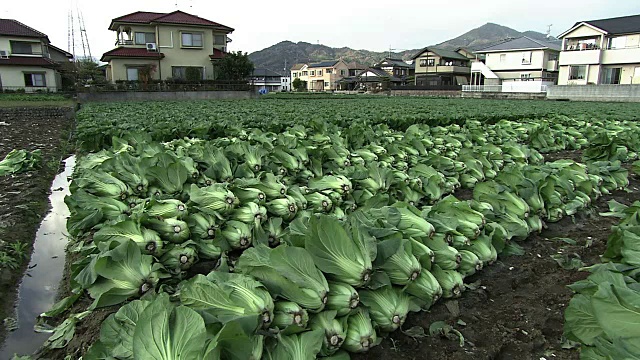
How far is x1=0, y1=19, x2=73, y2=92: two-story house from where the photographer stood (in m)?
42.7

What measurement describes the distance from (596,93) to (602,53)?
36.7 feet

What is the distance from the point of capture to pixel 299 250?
2.47m

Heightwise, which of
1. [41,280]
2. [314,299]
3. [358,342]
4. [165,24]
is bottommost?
[41,280]

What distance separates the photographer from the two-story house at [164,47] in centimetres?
4059

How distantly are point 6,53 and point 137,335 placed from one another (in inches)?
2146

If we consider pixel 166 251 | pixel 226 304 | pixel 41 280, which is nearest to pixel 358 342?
pixel 226 304

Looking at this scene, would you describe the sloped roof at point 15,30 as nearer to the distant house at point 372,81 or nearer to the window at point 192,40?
the window at point 192,40

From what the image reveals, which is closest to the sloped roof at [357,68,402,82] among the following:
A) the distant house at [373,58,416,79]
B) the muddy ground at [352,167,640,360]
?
the distant house at [373,58,416,79]

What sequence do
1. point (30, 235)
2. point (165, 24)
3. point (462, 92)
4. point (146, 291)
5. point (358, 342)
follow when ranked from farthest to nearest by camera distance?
point (462, 92), point (165, 24), point (30, 235), point (146, 291), point (358, 342)

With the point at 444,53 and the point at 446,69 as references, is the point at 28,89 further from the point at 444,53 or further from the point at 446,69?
the point at 444,53

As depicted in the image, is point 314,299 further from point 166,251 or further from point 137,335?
Result: point 166,251

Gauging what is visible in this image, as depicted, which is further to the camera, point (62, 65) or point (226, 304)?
point (62, 65)

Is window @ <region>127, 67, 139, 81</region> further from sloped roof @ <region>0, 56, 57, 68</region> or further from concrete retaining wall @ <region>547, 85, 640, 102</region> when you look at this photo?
concrete retaining wall @ <region>547, 85, 640, 102</region>

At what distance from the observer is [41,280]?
14.1 feet
